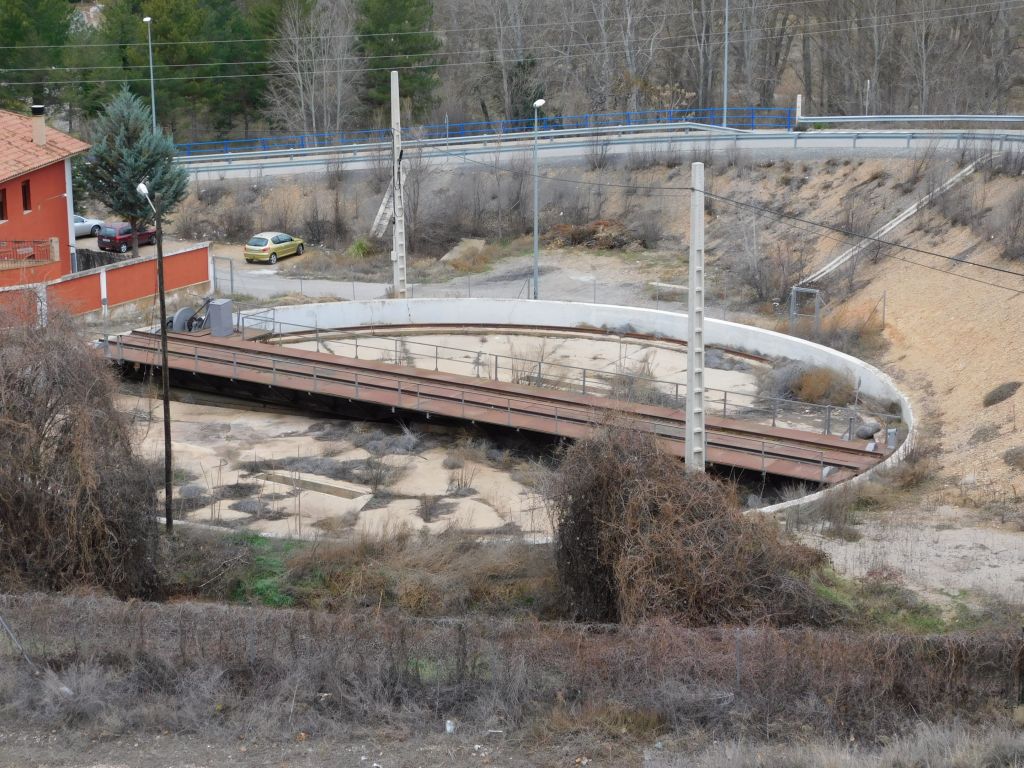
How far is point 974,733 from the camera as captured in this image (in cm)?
1201

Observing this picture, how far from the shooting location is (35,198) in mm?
38188

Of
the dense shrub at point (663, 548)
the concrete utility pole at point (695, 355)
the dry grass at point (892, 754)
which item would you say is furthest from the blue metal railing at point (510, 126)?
the dry grass at point (892, 754)

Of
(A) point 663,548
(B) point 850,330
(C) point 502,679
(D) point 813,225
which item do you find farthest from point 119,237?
(C) point 502,679

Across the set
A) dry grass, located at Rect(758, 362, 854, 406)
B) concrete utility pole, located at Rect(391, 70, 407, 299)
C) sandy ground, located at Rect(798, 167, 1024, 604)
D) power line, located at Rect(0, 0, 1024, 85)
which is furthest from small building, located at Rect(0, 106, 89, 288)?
sandy ground, located at Rect(798, 167, 1024, 604)

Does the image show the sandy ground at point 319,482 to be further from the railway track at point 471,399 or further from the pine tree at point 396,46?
the pine tree at point 396,46

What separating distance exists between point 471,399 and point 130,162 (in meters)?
19.0

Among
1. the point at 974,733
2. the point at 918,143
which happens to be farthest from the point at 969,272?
the point at 974,733

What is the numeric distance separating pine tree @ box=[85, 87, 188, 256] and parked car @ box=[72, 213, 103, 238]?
26.4 ft

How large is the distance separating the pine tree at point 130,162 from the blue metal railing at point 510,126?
16.2 meters

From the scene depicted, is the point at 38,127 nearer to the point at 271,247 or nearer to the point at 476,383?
the point at 271,247

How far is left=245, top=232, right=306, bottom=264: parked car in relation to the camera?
47188 mm

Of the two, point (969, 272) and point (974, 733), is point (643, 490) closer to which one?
point (974, 733)

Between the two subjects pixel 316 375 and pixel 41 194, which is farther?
pixel 41 194

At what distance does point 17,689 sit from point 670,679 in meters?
6.67
